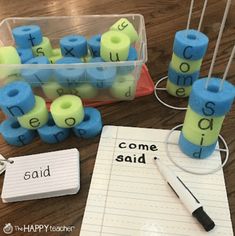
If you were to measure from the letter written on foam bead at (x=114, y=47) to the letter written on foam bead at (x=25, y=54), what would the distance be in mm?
151

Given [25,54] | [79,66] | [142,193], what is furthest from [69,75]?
[142,193]

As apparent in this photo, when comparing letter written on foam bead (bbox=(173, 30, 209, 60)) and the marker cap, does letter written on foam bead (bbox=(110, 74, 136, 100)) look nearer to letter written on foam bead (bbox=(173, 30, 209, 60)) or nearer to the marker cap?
letter written on foam bead (bbox=(173, 30, 209, 60))

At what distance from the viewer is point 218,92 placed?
38 centimetres

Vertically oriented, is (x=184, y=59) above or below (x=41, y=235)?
above

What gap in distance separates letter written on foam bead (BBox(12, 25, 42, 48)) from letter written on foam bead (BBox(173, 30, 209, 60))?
0.90 ft

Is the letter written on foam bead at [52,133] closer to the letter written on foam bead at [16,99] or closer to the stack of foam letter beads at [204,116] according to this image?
the letter written on foam bead at [16,99]

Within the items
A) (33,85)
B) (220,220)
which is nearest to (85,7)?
(33,85)

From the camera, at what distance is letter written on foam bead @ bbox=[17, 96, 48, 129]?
44cm

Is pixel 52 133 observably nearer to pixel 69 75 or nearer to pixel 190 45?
pixel 69 75

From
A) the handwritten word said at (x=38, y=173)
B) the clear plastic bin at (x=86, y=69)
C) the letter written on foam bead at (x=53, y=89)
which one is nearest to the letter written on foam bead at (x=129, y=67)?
the clear plastic bin at (x=86, y=69)

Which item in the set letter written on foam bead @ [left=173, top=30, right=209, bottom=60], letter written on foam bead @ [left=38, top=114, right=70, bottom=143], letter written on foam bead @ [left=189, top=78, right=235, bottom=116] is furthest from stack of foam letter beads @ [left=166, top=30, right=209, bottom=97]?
letter written on foam bead @ [left=38, top=114, right=70, bottom=143]

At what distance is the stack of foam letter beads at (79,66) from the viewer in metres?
0.49

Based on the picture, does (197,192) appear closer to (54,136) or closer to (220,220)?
(220,220)

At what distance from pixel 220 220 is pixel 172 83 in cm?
26
